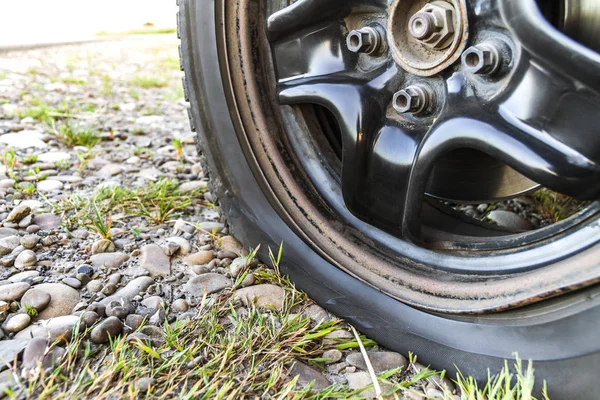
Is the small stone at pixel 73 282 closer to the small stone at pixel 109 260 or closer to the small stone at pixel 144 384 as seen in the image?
the small stone at pixel 109 260

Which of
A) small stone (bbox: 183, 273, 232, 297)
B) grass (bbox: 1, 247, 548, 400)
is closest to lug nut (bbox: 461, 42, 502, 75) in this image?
grass (bbox: 1, 247, 548, 400)

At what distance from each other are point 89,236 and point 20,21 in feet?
13.8

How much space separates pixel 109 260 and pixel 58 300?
0.19m

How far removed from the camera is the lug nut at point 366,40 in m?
1.05

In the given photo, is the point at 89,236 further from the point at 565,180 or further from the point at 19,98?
the point at 19,98

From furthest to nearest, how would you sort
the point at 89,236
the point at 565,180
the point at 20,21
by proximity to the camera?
the point at 20,21, the point at 89,236, the point at 565,180

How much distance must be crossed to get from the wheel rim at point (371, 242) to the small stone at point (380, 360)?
0.40ft

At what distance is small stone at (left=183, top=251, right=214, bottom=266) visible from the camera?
1.36 m

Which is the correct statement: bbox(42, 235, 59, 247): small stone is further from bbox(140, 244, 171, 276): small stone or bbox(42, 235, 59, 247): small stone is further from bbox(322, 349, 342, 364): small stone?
bbox(322, 349, 342, 364): small stone

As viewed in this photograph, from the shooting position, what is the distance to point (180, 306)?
1.18 m

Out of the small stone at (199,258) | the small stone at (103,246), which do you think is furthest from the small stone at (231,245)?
the small stone at (103,246)

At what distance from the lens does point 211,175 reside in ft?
4.31

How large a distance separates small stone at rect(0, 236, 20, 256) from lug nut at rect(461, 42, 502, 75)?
113 cm

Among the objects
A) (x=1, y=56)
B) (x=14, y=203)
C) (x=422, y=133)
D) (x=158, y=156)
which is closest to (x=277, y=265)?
(x=422, y=133)
